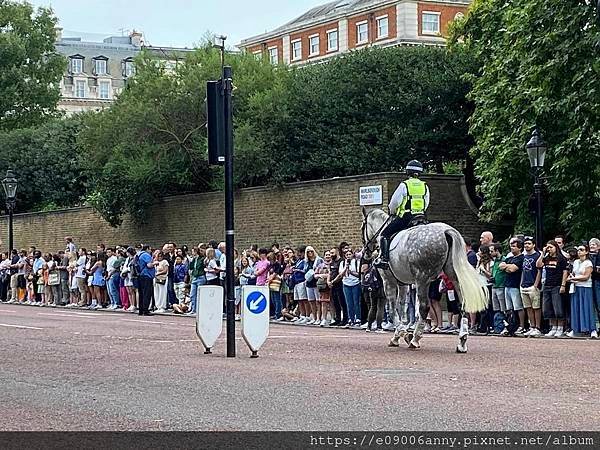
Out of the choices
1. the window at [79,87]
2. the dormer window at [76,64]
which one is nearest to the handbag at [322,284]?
the dormer window at [76,64]

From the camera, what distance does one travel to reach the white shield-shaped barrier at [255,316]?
16.8 m

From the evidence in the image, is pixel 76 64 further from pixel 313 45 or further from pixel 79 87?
pixel 313 45

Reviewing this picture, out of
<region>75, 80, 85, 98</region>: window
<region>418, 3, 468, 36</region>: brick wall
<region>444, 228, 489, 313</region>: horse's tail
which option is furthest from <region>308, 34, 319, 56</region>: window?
<region>444, 228, 489, 313</region>: horse's tail

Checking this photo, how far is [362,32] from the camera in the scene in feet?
301

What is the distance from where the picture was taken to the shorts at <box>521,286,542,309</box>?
2384 cm

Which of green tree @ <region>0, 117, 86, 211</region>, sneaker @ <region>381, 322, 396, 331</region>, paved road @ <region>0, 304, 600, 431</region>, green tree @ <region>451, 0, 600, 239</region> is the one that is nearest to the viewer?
paved road @ <region>0, 304, 600, 431</region>

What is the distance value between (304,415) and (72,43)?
133497 millimetres

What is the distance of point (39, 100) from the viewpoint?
84.5 metres

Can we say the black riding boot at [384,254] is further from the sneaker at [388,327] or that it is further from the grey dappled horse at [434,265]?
the sneaker at [388,327]

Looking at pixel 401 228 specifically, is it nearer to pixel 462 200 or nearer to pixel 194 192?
pixel 462 200

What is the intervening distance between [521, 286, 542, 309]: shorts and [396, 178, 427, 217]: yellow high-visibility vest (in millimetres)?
6237

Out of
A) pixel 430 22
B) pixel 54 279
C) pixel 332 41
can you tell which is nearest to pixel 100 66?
pixel 332 41

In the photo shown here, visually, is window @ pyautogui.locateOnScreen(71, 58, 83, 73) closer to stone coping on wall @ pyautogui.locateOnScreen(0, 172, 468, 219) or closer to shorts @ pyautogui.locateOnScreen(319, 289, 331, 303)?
stone coping on wall @ pyautogui.locateOnScreen(0, 172, 468, 219)

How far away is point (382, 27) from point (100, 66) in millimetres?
57297
